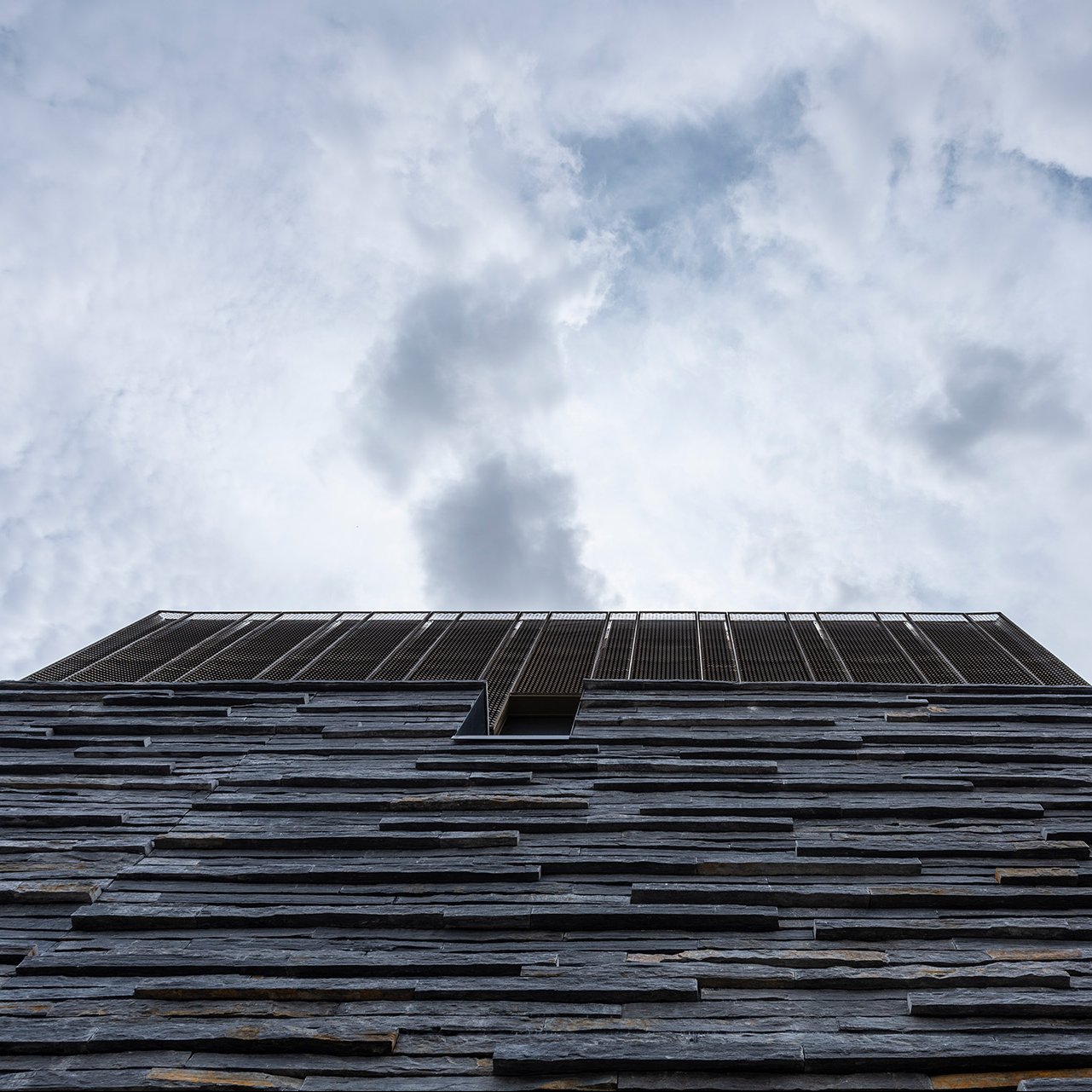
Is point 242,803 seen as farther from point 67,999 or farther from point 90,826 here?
point 67,999

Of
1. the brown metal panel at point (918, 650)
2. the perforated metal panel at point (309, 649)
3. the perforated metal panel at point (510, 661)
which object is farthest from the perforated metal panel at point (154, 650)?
the brown metal panel at point (918, 650)

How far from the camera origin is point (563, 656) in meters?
10.1

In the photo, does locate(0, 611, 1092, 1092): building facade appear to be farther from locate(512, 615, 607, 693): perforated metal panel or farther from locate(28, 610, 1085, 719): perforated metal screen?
locate(28, 610, 1085, 719): perforated metal screen

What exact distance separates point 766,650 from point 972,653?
2269 mm

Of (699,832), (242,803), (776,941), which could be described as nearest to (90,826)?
(242,803)

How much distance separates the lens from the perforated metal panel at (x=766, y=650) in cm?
914

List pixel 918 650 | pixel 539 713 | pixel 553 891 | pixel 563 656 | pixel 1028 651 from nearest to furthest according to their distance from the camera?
pixel 553 891 → pixel 539 713 → pixel 1028 651 → pixel 918 650 → pixel 563 656

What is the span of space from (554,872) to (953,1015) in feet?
7.37

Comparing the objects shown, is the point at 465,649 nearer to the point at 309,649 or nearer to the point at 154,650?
the point at 309,649

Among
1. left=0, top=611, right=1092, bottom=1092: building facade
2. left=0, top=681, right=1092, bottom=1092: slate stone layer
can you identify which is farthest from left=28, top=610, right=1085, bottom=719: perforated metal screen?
left=0, top=681, right=1092, bottom=1092: slate stone layer

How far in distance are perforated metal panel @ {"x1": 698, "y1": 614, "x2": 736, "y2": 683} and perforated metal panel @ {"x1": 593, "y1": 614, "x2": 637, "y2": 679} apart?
0.82 meters

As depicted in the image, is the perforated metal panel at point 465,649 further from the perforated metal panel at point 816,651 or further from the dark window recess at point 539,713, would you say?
the perforated metal panel at point 816,651

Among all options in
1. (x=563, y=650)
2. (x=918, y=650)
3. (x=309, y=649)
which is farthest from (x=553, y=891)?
(x=918, y=650)

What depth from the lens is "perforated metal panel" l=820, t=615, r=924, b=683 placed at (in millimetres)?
9078
